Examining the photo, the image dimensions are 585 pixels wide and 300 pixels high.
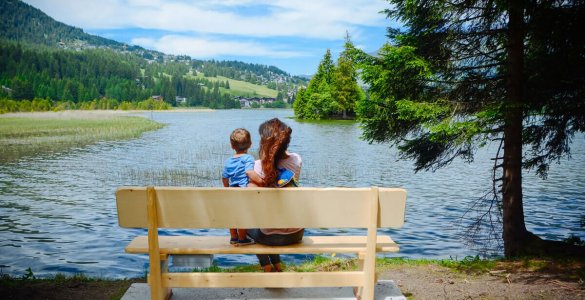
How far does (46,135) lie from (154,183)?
24.1 m

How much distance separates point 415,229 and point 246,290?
25.2 ft

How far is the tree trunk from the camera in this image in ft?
23.8

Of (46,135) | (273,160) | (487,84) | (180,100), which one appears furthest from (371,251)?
(180,100)

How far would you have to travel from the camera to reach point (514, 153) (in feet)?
24.1

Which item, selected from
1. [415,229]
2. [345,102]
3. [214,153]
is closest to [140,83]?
[345,102]

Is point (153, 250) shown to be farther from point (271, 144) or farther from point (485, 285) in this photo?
point (485, 285)

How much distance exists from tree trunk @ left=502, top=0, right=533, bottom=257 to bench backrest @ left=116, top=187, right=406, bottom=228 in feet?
15.1

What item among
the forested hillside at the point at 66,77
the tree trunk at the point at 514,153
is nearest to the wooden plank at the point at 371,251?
the tree trunk at the point at 514,153

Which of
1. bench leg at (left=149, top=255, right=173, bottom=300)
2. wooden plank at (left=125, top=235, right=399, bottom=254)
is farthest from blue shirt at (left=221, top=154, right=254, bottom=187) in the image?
bench leg at (left=149, top=255, right=173, bottom=300)

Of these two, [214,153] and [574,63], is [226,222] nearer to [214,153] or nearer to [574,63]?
[574,63]

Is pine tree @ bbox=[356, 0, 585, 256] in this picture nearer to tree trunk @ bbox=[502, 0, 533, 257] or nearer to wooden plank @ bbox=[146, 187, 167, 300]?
tree trunk @ bbox=[502, 0, 533, 257]

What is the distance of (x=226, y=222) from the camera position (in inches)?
133

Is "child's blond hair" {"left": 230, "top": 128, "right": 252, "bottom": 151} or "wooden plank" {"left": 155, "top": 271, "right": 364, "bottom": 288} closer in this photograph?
"wooden plank" {"left": 155, "top": 271, "right": 364, "bottom": 288}

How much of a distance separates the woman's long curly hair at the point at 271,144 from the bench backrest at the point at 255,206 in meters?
0.41
